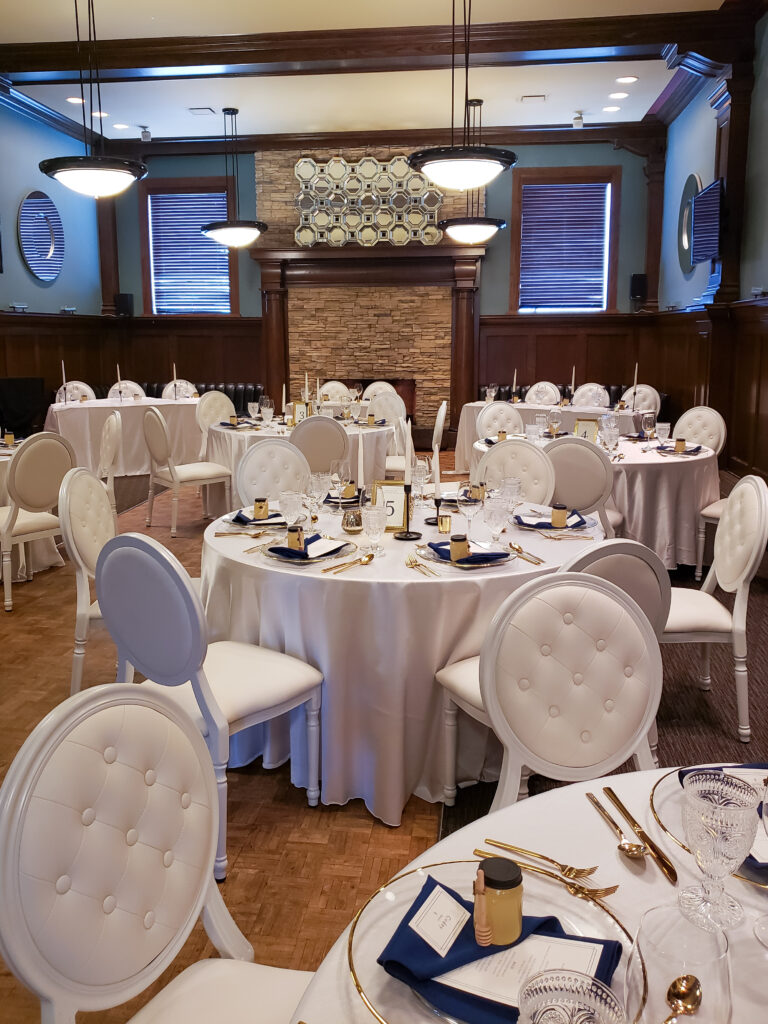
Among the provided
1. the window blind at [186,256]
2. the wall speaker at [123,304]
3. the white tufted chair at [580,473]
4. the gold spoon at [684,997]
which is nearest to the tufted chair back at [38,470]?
the white tufted chair at [580,473]

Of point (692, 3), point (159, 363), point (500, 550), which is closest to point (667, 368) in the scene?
point (692, 3)

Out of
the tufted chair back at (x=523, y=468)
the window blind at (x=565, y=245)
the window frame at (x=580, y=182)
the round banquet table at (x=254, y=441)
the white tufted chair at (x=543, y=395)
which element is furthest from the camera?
the window blind at (x=565, y=245)

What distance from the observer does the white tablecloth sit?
8289 mm

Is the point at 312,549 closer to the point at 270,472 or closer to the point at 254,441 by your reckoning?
the point at 270,472

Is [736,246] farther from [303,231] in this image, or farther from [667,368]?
[303,231]

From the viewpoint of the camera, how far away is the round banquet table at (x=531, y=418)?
7.57 m

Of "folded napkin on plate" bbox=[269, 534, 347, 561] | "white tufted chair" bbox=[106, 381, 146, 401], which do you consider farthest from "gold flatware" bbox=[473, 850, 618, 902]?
"white tufted chair" bbox=[106, 381, 146, 401]

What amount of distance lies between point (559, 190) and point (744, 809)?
1091cm

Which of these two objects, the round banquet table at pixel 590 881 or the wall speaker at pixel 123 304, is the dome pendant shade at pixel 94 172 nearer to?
the round banquet table at pixel 590 881

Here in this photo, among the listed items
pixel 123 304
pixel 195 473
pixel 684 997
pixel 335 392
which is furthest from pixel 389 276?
pixel 684 997

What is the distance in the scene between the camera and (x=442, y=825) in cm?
275

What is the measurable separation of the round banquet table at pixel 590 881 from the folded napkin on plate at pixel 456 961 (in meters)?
0.02

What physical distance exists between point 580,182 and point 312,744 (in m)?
9.76

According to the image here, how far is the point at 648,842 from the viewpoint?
1.32 m
